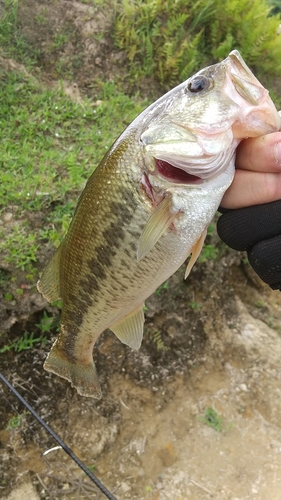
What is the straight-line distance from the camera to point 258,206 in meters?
2.04

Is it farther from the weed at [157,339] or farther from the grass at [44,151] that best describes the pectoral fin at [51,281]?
the weed at [157,339]

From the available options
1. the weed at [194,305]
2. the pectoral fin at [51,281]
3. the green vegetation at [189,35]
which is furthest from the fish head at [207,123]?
the green vegetation at [189,35]

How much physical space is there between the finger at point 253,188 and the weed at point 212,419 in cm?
242

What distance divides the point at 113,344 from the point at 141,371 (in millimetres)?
353

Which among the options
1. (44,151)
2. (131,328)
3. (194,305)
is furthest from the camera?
(194,305)

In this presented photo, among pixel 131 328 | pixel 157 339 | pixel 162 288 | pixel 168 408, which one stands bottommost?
pixel 168 408

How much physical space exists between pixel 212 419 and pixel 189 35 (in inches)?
171

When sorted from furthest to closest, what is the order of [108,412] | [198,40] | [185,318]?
[198,40]
[185,318]
[108,412]

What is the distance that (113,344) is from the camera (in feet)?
12.3

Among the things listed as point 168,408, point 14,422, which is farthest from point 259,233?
point 14,422

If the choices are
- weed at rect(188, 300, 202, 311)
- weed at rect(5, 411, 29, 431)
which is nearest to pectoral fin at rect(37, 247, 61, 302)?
weed at rect(5, 411, 29, 431)

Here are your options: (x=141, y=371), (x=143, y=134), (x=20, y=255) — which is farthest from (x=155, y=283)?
(x=141, y=371)

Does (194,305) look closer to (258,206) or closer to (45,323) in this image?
(45,323)

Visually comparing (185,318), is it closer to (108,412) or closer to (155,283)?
(108,412)
